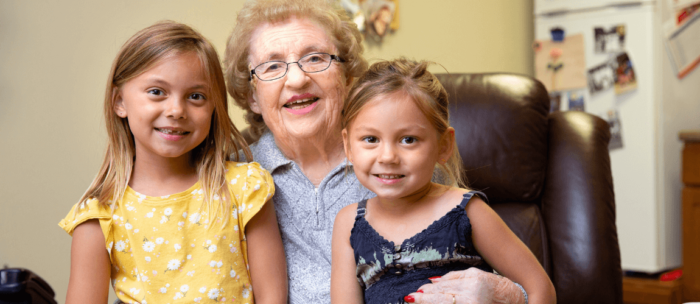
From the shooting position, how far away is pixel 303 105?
1.40 m

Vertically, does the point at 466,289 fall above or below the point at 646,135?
above

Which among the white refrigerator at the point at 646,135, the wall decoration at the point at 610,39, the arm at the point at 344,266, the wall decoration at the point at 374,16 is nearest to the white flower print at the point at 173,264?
the arm at the point at 344,266

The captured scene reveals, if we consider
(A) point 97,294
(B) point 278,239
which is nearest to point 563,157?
(B) point 278,239

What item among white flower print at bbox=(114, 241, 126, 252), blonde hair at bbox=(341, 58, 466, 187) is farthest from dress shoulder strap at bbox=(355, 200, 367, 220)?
white flower print at bbox=(114, 241, 126, 252)

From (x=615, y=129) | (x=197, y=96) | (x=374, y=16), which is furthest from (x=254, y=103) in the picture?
(x=615, y=129)

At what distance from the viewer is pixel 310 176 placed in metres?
1.50

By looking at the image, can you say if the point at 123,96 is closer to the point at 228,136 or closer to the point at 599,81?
the point at 228,136

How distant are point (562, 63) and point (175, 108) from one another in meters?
3.05

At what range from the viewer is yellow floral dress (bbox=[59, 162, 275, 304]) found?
1211mm

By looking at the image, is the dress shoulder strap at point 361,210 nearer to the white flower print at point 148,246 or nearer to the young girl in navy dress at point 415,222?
the young girl in navy dress at point 415,222

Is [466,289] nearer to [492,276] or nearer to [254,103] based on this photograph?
[492,276]

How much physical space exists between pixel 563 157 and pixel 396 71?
690mm

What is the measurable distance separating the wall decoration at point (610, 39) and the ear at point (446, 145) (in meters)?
2.69

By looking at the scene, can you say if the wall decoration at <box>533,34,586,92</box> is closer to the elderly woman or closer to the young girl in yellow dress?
the elderly woman
